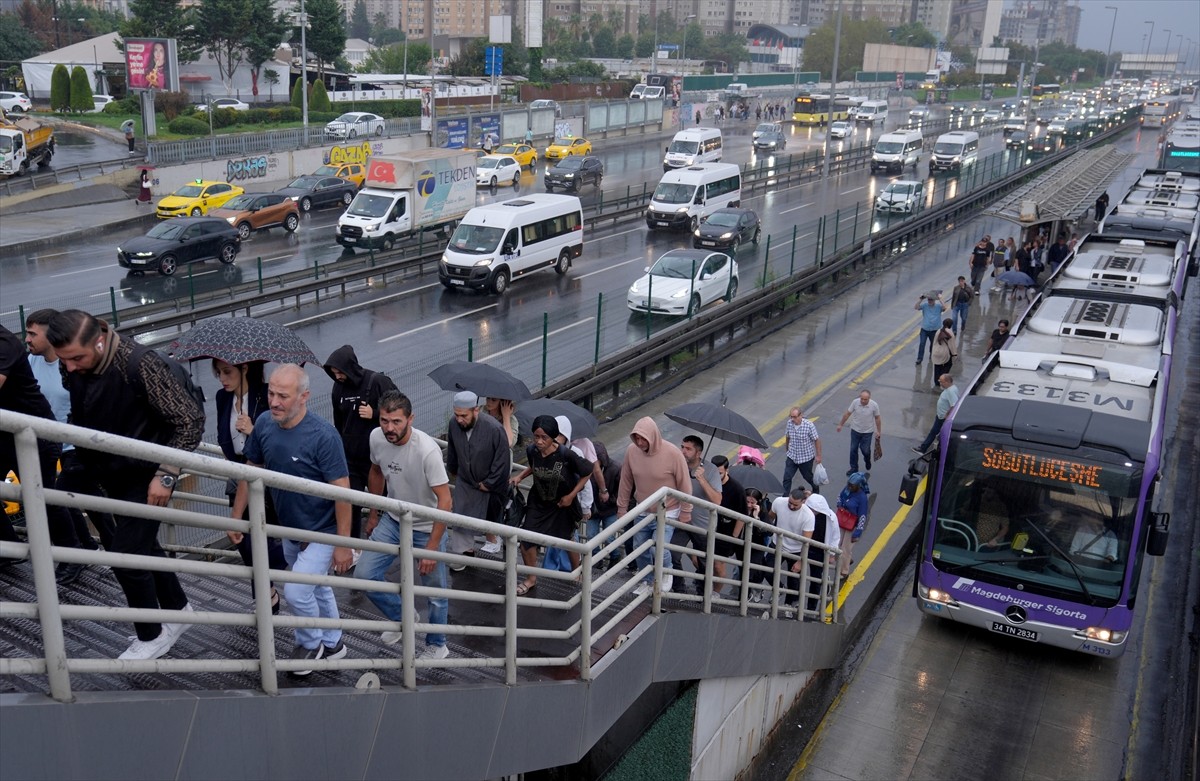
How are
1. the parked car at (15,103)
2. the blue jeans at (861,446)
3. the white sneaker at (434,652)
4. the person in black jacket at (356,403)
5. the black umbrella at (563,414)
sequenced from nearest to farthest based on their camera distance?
the white sneaker at (434,652)
the person in black jacket at (356,403)
the black umbrella at (563,414)
the blue jeans at (861,446)
the parked car at (15,103)

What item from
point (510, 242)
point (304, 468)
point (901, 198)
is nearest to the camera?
point (304, 468)

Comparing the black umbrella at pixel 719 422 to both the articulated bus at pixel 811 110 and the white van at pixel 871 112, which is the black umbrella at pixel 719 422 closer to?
the articulated bus at pixel 811 110

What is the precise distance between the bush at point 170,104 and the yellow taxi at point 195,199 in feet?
58.9

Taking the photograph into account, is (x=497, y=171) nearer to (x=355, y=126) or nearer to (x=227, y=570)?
(x=355, y=126)

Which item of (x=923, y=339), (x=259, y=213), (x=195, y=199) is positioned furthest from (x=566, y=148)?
(x=923, y=339)

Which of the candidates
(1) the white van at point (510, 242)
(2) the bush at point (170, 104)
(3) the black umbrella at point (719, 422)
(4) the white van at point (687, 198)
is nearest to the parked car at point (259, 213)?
(1) the white van at point (510, 242)

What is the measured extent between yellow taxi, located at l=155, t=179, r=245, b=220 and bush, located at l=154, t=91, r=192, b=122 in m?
17.9

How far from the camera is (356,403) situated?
691 cm

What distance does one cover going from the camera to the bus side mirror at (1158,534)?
935 centimetres

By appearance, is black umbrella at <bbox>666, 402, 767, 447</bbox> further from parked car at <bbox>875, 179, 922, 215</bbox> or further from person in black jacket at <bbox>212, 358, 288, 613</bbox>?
parked car at <bbox>875, 179, 922, 215</bbox>

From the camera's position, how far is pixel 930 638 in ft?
37.6

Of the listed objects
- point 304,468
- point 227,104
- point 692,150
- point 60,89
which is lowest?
point 692,150

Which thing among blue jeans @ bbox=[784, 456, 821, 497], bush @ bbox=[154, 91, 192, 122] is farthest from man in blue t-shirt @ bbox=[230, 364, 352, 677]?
bush @ bbox=[154, 91, 192, 122]

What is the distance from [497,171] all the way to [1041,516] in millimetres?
36570
